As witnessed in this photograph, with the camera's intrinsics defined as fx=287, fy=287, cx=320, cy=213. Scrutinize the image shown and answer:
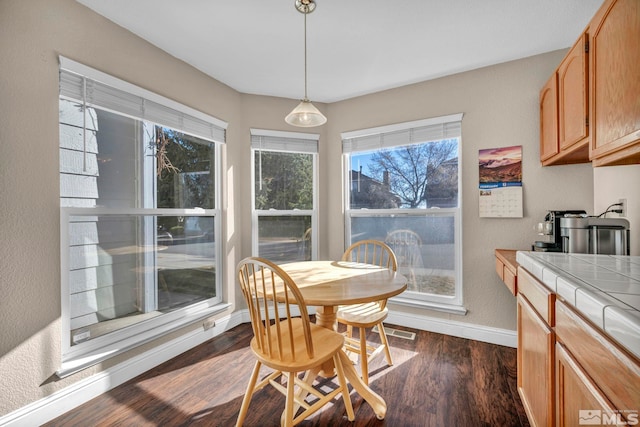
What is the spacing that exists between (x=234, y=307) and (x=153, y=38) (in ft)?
8.10

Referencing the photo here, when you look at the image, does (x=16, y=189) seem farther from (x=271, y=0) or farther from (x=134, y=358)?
A: (x=271, y=0)

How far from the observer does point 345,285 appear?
1.69 meters

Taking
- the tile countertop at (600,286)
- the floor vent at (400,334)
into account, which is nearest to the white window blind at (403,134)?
the tile countertop at (600,286)

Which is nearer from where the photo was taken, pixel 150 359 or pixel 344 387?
pixel 344 387

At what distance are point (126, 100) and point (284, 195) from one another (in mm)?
1687

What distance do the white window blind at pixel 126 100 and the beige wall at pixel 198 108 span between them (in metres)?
0.07

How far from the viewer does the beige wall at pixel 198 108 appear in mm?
1530

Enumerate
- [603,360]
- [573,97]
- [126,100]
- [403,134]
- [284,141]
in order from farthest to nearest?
[284,141] < [403,134] < [126,100] < [573,97] < [603,360]

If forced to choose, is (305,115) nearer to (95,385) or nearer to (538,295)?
(538,295)

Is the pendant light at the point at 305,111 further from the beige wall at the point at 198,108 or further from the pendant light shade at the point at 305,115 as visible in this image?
the beige wall at the point at 198,108

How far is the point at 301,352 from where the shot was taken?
4.66ft

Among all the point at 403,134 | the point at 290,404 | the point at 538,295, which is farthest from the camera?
the point at 403,134

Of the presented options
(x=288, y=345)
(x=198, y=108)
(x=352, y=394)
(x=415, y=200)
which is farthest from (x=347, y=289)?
(x=198, y=108)

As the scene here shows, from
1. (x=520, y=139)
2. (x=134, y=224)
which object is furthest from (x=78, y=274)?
(x=520, y=139)
